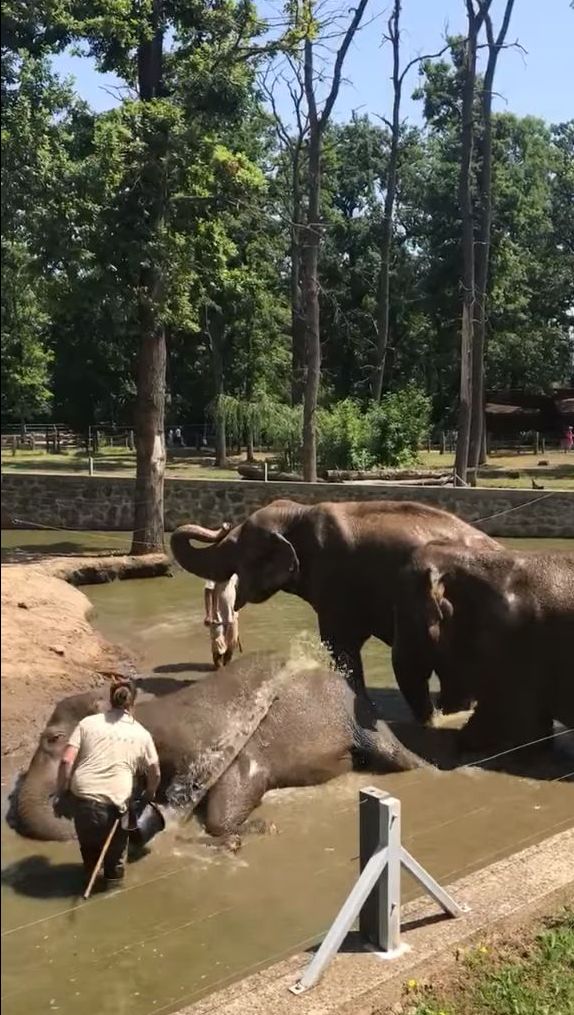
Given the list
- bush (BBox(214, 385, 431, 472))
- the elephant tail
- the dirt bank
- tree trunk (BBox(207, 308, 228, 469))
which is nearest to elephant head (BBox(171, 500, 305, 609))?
the elephant tail

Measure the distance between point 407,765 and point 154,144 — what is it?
376 cm

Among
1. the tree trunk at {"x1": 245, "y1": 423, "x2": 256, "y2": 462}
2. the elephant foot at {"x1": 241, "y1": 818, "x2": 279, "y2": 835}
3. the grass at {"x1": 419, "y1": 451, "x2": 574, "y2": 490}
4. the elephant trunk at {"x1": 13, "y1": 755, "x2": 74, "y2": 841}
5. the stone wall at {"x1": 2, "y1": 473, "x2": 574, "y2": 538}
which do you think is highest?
the tree trunk at {"x1": 245, "y1": 423, "x2": 256, "y2": 462}

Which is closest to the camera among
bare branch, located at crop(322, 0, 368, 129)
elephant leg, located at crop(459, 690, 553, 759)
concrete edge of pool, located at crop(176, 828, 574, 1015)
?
concrete edge of pool, located at crop(176, 828, 574, 1015)

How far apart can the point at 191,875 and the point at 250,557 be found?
2055 mm

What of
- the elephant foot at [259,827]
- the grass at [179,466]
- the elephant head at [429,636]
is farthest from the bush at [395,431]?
the elephant foot at [259,827]

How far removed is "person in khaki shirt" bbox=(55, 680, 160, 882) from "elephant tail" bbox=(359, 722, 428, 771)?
2776mm

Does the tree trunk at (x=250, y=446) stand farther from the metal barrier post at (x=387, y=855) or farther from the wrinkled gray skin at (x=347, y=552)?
the metal barrier post at (x=387, y=855)

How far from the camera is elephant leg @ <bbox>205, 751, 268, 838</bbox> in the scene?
5031mm

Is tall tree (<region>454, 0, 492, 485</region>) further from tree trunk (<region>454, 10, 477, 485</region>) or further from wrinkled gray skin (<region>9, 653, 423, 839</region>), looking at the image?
wrinkled gray skin (<region>9, 653, 423, 839</region>)

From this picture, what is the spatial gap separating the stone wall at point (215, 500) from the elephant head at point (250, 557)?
398mm

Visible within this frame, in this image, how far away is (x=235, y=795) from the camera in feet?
17.2

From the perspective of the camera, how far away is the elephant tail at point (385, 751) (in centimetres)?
603

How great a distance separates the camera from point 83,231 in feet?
14.8

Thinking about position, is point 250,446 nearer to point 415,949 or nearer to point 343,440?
point 343,440
